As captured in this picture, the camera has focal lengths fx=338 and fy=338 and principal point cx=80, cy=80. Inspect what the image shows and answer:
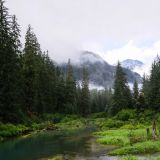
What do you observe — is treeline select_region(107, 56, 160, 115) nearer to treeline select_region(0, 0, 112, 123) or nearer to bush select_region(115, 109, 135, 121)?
bush select_region(115, 109, 135, 121)

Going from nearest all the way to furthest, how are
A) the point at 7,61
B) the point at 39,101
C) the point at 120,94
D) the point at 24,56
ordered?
1. the point at 7,61
2. the point at 24,56
3. the point at 39,101
4. the point at 120,94

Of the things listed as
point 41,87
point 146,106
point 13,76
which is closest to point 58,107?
point 41,87

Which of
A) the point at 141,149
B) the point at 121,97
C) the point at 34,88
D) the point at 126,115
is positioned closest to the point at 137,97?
the point at 121,97

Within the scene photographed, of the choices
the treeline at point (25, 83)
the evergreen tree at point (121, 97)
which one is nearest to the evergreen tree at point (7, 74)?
the treeline at point (25, 83)

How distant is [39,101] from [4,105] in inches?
1066

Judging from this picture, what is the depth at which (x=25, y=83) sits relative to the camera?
68.3 meters

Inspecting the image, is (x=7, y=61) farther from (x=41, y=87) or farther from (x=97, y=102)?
(x=97, y=102)

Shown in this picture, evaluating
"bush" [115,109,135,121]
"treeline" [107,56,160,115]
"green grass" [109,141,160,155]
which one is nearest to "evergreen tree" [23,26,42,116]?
"bush" [115,109,135,121]

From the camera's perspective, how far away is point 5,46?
182 feet

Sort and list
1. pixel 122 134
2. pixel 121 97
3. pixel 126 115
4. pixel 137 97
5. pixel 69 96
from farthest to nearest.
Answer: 1. pixel 69 96
2. pixel 121 97
3. pixel 137 97
4. pixel 126 115
5. pixel 122 134

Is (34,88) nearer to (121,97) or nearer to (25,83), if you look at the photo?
(25,83)

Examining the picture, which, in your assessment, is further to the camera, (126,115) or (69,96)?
(69,96)

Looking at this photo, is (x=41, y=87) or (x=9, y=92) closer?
(x=9, y=92)

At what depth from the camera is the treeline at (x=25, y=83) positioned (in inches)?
2088
